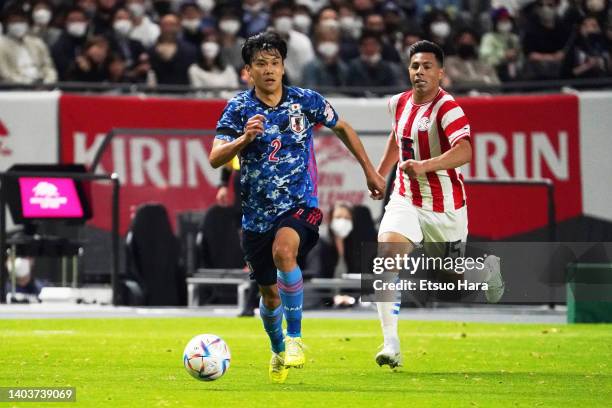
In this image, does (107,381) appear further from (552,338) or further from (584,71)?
(584,71)

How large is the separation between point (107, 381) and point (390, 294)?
2.28 m

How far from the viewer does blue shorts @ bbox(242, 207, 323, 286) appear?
10.9 m

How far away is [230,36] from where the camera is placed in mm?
23625

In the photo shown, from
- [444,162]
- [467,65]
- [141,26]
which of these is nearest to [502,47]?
[467,65]

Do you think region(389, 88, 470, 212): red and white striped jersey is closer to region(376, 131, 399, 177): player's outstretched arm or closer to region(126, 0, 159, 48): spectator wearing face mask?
region(376, 131, 399, 177): player's outstretched arm

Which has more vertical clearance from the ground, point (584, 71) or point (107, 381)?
point (584, 71)

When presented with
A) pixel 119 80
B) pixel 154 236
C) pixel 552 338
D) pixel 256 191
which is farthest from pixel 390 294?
pixel 119 80

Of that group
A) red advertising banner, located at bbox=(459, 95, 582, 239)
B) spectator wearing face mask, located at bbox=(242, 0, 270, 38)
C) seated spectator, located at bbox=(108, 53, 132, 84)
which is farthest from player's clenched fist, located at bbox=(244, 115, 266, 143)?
spectator wearing face mask, located at bbox=(242, 0, 270, 38)

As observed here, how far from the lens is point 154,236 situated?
20.5 metres

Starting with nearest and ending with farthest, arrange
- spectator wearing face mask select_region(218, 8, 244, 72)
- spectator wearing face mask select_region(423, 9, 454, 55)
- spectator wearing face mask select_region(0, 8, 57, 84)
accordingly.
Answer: spectator wearing face mask select_region(0, 8, 57, 84) < spectator wearing face mask select_region(218, 8, 244, 72) < spectator wearing face mask select_region(423, 9, 454, 55)

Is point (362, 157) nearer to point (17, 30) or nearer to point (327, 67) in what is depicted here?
point (327, 67)

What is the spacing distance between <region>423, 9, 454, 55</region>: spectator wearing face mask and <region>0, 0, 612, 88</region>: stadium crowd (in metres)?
0.02

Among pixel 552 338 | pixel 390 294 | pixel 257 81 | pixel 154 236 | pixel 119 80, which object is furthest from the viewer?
pixel 119 80

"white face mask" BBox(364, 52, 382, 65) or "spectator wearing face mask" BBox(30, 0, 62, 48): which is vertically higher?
"spectator wearing face mask" BBox(30, 0, 62, 48)
